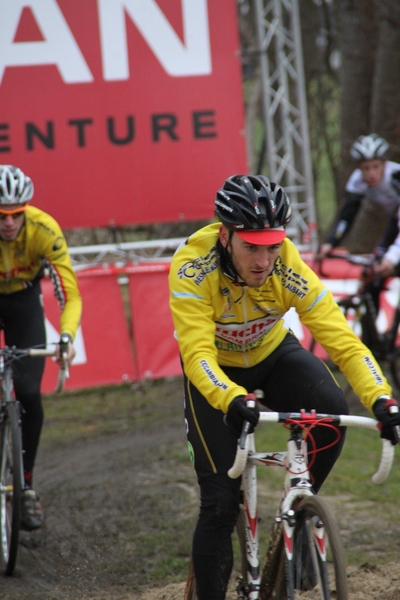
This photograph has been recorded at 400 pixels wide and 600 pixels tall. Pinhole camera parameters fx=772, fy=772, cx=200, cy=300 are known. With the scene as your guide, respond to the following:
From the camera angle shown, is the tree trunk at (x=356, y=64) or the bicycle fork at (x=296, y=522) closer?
the bicycle fork at (x=296, y=522)

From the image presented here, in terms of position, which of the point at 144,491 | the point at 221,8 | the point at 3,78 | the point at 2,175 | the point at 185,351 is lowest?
the point at 144,491

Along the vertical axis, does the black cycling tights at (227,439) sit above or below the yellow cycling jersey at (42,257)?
below

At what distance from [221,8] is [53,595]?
765 cm

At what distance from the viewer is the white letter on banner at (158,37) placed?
31.7ft

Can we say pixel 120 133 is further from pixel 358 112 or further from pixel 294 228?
pixel 358 112

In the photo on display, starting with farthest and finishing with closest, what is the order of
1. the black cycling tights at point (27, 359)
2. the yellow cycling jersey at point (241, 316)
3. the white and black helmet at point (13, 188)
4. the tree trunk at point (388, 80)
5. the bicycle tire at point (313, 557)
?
the tree trunk at point (388, 80), the black cycling tights at point (27, 359), the white and black helmet at point (13, 188), the yellow cycling jersey at point (241, 316), the bicycle tire at point (313, 557)

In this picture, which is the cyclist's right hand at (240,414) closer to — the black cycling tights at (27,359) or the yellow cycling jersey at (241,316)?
the yellow cycling jersey at (241,316)

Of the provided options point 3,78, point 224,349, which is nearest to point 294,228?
point 3,78

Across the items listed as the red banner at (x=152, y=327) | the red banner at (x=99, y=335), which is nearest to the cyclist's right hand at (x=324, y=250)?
the red banner at (x=152, y=327)

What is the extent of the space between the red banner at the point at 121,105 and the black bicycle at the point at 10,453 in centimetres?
492

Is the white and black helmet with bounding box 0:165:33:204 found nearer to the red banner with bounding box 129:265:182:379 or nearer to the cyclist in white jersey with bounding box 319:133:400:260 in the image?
the cyclist in white jersey with bounding box 319:133:400:260

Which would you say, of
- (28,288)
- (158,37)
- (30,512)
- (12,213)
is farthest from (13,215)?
(158,37)

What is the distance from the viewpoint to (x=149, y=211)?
10000 millimetres

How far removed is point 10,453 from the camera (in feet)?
16.9
